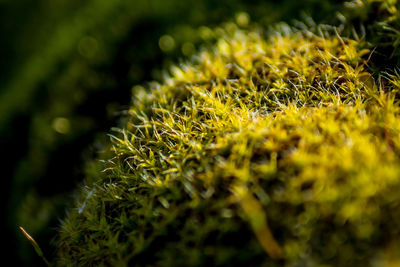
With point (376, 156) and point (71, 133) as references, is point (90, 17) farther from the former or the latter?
point (376, 156)

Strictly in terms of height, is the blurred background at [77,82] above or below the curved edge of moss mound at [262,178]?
above

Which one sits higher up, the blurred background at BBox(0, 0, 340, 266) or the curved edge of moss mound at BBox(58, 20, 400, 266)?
the blurred background at BBox(0, 0, 340, 266)

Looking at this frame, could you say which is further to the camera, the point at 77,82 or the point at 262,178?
the point at 77,82

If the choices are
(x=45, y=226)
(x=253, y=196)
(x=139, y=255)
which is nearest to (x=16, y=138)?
(x=45, y=226)

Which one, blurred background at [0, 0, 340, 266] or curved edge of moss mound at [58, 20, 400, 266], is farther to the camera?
blurred background at [0, 0, 340, 266]

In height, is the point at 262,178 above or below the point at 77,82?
Answer: below
